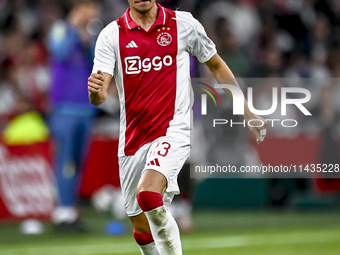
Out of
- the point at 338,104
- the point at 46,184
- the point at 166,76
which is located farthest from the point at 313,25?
the point at 166,76

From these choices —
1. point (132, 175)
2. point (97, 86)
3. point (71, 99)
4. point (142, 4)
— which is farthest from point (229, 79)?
point (71, 99)

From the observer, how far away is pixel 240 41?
460 inches

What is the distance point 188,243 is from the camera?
21.9 ft

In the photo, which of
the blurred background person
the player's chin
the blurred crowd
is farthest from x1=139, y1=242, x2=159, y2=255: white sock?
the blurred crowd

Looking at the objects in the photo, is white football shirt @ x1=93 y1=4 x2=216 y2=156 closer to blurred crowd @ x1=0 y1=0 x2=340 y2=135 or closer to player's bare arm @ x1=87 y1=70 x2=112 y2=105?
player's bare arm @ x1=87 y1=70 x2=112 y2=105

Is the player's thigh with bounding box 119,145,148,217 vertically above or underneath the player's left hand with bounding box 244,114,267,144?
underneath

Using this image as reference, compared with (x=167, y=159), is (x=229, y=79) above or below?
above

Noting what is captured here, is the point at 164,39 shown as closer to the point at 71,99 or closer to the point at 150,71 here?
the point at 150,71

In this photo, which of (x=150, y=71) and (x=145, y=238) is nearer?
(x=150, y=71)

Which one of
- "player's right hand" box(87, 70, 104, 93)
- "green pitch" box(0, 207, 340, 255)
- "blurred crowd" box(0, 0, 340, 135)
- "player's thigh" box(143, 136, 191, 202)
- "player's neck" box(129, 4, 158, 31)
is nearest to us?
"player's right hand" box(87, 70, 104, 93)

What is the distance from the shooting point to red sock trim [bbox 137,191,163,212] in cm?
401

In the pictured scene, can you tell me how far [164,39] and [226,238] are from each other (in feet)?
10.5

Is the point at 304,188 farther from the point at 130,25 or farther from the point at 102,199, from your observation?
the point at 130,25

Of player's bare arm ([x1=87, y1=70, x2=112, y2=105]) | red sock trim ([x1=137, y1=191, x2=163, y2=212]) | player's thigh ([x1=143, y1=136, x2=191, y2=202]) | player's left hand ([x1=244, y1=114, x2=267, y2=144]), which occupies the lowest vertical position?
red sock trim ([x1=137, y1=191, x2=163, y2=212])
